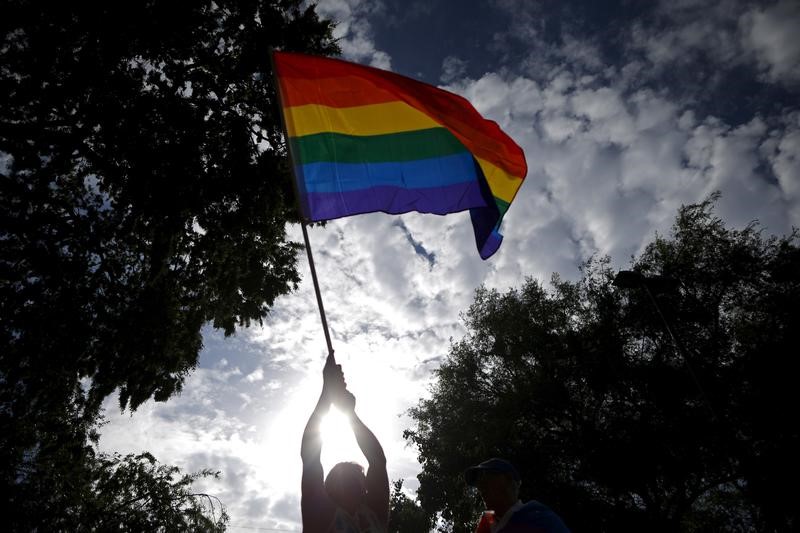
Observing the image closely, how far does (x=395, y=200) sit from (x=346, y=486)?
12.0ft

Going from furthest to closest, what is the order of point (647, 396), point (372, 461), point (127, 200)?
point (647, 396) < point (127, 200) < point (372, 461)

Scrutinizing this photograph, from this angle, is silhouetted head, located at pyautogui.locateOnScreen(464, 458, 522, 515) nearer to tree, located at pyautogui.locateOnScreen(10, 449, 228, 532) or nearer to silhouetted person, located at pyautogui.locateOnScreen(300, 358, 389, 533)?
silhouetted person, located at pyautogui.locateOnScreen(300, 358, 389, 533)

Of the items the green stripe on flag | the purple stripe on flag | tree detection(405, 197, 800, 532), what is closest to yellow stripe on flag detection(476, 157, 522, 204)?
the purple stripe on flag

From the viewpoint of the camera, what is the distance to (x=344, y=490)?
2475mm

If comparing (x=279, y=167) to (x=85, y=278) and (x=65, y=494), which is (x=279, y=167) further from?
(x=65, y=494)

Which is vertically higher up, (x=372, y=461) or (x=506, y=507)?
(x=372, y=461)

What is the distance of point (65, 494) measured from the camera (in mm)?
13750

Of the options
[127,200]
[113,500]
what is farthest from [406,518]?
[127,200]

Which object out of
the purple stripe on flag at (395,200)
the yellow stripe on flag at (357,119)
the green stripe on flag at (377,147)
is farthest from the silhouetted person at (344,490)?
the yellow stripe on flag at (357,119)

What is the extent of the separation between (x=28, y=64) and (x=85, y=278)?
4.72 metres

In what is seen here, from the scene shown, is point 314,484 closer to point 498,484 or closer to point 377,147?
point 498,484

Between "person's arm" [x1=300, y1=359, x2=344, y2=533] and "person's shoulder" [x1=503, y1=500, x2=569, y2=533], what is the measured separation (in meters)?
1.65

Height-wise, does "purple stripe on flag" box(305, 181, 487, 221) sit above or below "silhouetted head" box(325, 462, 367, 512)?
above

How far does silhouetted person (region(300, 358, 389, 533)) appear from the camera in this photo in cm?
232
